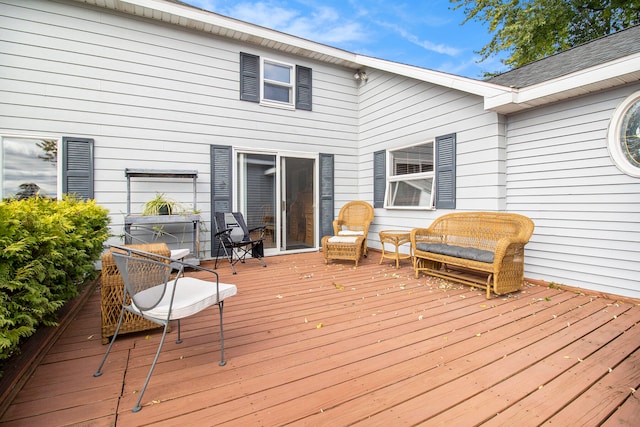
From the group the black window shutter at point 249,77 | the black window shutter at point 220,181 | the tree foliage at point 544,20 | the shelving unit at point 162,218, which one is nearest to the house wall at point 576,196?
the black window shutter at point 249,77

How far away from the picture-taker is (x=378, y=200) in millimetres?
6379

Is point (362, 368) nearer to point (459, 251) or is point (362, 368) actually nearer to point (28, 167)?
point (459, 251)

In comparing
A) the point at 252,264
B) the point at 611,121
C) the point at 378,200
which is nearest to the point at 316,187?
the point at 378,200

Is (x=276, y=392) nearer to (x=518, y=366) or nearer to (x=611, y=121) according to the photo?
(x=518, y=366)

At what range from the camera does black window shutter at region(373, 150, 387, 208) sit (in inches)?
246

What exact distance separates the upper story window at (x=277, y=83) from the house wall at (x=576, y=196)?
158 inches

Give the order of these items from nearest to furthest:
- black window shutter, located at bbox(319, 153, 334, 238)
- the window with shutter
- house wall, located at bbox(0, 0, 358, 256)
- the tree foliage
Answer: house wall, located at bbox(0, 0, 358, 256), the window with shutter, black window shutter, located at bbox(319, 153, 334, 238), the tree foliage

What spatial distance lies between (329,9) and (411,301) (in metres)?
14.1

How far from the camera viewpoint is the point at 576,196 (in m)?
3.72

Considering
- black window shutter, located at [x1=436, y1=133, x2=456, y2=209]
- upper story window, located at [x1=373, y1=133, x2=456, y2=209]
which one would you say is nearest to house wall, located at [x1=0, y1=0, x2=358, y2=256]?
upper story window, located at [x1=373, y1=133, x2=456, y2=209]

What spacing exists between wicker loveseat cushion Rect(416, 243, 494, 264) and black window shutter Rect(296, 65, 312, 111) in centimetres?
372

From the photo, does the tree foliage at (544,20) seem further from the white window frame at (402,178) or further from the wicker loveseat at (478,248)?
the wicker loveseat at (478,248)

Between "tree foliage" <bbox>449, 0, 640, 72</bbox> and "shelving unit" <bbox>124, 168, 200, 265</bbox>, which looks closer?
"shelving unit" <bbox>124, 168, 200, 265</bbox>

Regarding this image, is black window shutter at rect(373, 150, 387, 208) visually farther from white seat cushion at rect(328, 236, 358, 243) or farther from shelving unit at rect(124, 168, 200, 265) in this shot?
shelving unit at rect(124, 168, 200, 265)
